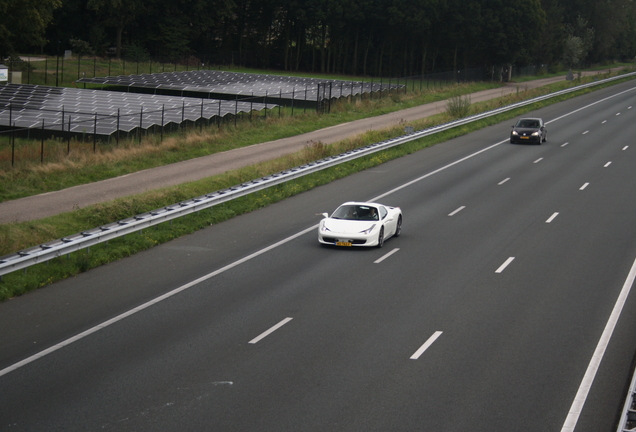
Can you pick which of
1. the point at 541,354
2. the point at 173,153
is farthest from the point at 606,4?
the point at 541,354

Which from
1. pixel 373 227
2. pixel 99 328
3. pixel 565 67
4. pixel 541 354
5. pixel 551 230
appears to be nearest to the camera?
pixel 541 354

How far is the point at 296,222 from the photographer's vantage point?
25141 millimetres

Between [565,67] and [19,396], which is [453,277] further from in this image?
[565,67]

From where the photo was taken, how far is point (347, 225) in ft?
71.7

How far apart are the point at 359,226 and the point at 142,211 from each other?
24.6ft

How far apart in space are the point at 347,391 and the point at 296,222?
13.7 m

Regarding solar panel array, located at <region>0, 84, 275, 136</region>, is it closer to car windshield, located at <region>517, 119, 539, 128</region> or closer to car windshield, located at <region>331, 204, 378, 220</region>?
car windshield, located at <region>517, 119, 539, 128</region>

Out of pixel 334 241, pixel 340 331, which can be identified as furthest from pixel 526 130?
pixel 340 331

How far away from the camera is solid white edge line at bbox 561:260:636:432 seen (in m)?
10.9

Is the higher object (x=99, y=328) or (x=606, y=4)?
(x=606, y=4)

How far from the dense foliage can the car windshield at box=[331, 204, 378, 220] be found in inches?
2417

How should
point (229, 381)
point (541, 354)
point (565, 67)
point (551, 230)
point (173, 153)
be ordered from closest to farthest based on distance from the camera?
point (229, 381) < point (541, 354) < point (551, 230) < point (173, 153) < point (565, 67)

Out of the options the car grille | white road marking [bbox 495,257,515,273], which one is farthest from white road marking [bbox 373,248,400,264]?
white road marking [bbox 495,257,515,273]

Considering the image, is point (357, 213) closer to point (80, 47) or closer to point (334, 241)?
point (334, 241)
